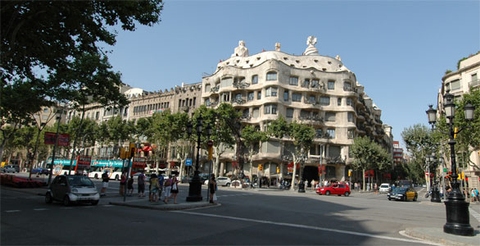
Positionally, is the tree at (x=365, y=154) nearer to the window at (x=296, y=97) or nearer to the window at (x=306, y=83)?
the window at (x=296, y=97)

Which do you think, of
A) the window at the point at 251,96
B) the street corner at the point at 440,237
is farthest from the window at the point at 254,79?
the street corner at the point at 440,237

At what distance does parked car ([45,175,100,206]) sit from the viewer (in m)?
15.1

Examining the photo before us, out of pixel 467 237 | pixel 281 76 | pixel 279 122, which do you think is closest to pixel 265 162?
pixel 279 122

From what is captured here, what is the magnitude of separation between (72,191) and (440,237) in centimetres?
1500

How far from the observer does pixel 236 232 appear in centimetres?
937

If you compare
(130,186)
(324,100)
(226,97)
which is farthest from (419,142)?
(130,186)

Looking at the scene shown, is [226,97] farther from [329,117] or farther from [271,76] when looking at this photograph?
[329,117]

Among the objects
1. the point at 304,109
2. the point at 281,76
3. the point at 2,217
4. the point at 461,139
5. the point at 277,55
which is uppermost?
the point at 277,55

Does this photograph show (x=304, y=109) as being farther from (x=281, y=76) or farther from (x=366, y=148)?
(x=366, y=148)

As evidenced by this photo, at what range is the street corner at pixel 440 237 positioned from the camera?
8.89 meters

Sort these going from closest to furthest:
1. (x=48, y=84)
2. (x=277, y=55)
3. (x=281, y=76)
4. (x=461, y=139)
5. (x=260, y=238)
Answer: (x=260, y=238) < (x=48, y=84) < (x=461, y=139) < (x=281, y=76) < (x=277, y=55)

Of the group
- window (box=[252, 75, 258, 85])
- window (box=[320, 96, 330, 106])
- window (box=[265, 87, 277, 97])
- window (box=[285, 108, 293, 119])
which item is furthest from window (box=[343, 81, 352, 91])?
window (box=[252, 75, 258, 85])

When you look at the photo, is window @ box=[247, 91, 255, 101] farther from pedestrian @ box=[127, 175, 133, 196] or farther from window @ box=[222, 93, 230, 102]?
pedestrian @ box=[127, 175, 133, 196]

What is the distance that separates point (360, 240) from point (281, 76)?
49.3 metres
